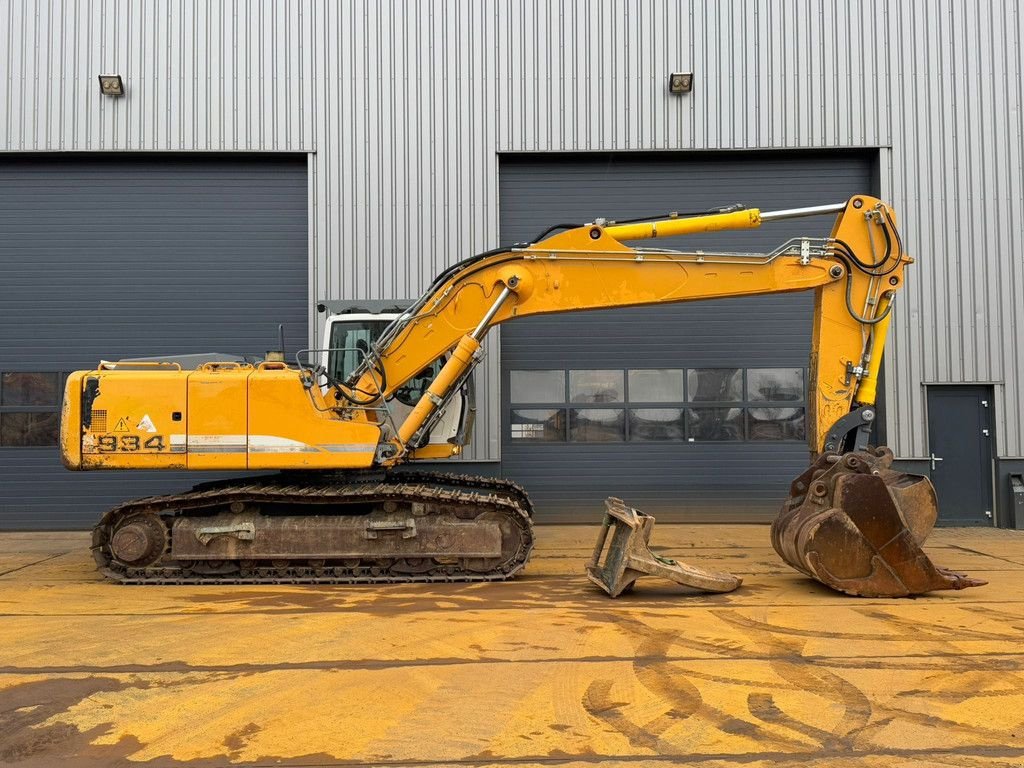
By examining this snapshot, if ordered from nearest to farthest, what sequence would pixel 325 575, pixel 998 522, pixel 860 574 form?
pixel 860 574 → pixel 325 575 → pixel 998 522

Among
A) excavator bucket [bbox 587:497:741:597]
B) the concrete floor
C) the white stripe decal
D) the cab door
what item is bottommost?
the concrete floor

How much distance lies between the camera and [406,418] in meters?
9.27

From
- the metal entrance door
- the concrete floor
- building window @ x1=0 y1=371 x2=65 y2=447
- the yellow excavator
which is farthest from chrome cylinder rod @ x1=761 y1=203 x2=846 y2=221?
building window @ x1=0 y1=371 x2=65 y2=447

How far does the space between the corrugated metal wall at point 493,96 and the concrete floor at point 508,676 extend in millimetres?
7157

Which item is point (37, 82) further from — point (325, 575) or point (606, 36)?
point (325, 575)

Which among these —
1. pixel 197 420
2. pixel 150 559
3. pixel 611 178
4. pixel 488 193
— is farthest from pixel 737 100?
pixel 150 559

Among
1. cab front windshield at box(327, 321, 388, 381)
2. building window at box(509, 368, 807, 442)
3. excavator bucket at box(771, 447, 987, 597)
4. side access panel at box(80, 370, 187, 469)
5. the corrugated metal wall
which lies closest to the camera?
excavator bucket at box(771, 447, 987, 597)

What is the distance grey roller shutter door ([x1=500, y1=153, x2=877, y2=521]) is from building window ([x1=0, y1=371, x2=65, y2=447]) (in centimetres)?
758

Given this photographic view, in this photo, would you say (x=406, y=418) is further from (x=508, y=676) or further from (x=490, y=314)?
(x=508, y=676)

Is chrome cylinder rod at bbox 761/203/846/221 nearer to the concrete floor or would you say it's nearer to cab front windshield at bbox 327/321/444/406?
the concrete floor

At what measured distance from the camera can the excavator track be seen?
27.3 feet

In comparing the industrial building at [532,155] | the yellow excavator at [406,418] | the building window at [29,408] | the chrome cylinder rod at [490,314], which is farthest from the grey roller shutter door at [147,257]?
the chrome cylinder rod at [490,314]

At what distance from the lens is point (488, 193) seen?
13.2m

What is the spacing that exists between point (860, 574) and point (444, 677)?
4.36 metres
